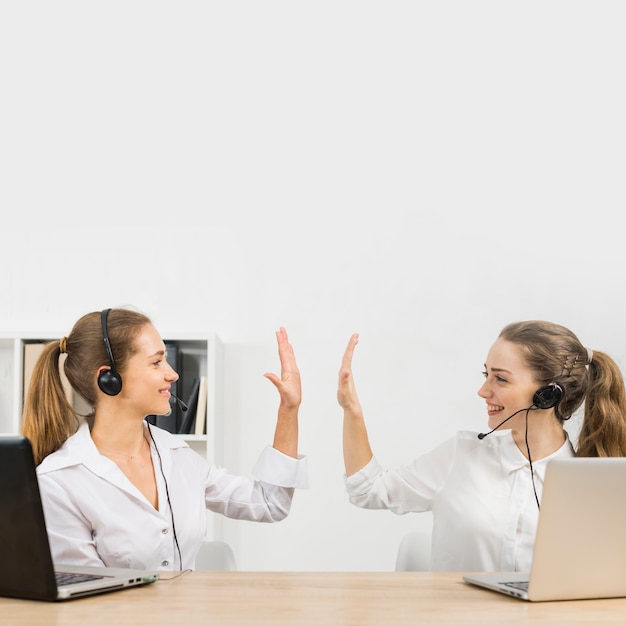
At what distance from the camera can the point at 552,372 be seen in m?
2.38

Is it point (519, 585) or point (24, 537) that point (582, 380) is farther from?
point (24, 537)

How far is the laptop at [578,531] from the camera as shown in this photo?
1.46 metres

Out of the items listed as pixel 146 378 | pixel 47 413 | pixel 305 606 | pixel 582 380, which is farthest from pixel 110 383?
pixel 582 380

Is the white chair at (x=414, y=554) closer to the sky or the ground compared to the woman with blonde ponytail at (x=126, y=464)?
closer to the ground

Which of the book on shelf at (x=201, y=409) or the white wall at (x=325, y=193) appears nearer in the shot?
the book on shelf at (x=201, y=409)

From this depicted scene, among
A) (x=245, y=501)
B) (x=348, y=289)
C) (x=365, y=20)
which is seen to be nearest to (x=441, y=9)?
(x=365, y=20)

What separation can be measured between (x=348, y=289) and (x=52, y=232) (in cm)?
146

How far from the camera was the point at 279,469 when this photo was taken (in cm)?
228

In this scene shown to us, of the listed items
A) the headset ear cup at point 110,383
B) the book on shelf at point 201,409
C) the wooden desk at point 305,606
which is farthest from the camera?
the book on shelf at point 201,409

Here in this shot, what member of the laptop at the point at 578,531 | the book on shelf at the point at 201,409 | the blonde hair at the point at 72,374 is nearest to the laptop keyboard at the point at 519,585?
the laptop at the point at 578,531

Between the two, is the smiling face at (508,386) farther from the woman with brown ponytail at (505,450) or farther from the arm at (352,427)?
the arm at (352,427)

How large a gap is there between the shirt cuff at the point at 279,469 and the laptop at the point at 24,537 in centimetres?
81

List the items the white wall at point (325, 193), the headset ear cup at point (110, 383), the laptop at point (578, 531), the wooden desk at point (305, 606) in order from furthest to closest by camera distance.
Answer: the white wall at point (325, 193) < the headset ear cup at point (110, 383) < the laptop at point (578, 531) < the wooden desk at point (305, 606)

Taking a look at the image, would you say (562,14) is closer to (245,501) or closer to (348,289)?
(348,289)
